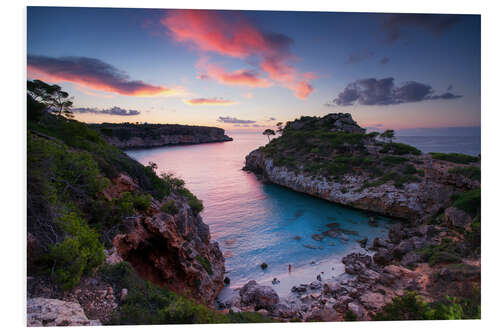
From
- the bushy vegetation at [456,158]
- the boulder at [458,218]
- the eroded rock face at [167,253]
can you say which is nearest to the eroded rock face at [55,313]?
the eroded rock face at [167,253]

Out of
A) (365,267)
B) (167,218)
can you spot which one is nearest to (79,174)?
(167,218)

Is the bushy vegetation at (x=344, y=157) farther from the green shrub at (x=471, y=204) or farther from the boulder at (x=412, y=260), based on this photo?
the boulder at (x=412, y=260)

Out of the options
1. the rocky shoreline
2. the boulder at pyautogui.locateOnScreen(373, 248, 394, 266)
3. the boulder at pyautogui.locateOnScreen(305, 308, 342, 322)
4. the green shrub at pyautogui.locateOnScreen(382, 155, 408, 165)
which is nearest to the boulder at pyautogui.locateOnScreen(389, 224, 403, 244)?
the rocky shoreline

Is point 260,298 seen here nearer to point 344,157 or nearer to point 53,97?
point 53,97

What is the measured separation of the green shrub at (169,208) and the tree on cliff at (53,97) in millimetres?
4205

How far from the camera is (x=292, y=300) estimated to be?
7.23 metres

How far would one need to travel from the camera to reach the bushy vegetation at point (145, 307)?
3.42 meters

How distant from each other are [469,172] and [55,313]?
63.0 feet

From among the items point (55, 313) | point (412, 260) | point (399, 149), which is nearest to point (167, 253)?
point (55, 313)

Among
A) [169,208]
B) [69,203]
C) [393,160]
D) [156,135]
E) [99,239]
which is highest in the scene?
[156,135]

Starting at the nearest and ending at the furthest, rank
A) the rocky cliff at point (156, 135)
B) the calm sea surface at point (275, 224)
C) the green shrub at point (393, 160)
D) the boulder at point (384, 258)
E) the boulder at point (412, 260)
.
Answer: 1. the boulder at point (412, 260)
2. the boulder at point (384, 258)
3. the calm sea surface at point (275, 224)
4. the green shrub at point (393, 160)
5. the rocky cliff at point (156, 135)

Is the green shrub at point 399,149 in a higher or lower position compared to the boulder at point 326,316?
higher

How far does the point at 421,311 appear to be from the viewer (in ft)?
12.4

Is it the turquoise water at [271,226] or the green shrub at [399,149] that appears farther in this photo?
the green shrub at [399,149]
